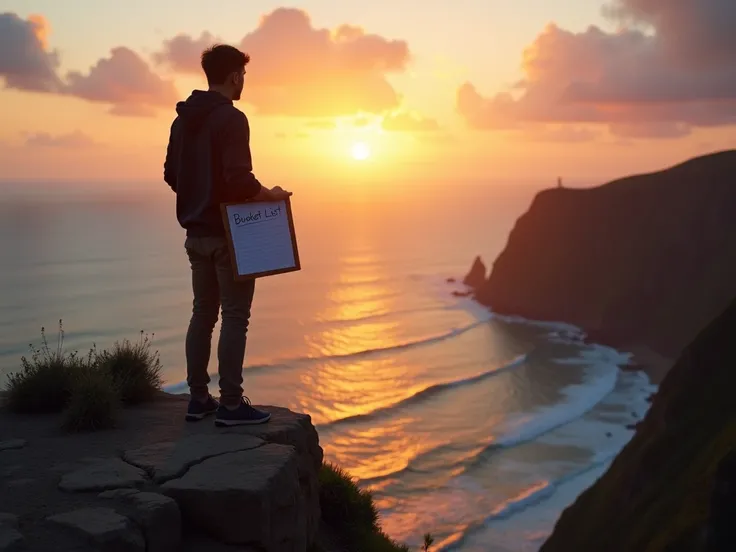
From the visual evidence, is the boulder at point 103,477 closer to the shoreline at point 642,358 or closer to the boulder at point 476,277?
the shoreline at point 642,358

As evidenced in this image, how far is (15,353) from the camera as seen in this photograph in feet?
158

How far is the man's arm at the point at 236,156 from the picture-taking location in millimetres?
5273

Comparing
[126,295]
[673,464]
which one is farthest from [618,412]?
[126,295]

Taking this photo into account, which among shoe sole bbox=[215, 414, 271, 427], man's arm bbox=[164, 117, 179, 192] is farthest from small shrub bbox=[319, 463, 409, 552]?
man's arm bbox=[164, 117, 179, 192]

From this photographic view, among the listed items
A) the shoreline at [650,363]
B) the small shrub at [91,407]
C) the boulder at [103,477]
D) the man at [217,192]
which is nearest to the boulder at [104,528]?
the boulder at [103,477]

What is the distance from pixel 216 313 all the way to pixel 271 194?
1153 mm

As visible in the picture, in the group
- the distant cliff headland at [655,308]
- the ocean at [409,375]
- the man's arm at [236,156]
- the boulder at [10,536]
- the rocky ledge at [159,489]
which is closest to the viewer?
the boulder at [10,536]

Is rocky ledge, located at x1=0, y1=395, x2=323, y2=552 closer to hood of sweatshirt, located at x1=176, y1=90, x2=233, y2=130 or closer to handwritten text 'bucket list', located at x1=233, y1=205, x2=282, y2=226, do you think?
handwritten text 'bucket list', located at x1=233, y1=205, x2=282, y2=226

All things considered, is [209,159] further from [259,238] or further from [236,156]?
[259,238]

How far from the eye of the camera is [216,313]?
597cm

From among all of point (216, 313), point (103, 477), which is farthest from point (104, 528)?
point (216, 313)

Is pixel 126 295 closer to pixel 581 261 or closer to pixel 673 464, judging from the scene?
pixel 581 261

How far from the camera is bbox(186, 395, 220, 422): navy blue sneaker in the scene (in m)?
6.09

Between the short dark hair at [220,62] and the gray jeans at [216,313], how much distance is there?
1255 millimetres
